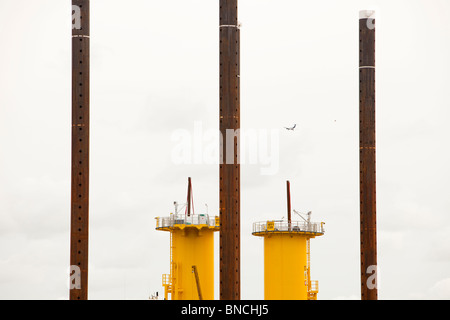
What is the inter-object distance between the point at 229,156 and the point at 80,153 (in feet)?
24.9

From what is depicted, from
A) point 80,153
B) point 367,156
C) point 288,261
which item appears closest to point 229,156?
point 80,153

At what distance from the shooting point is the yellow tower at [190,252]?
82438 mm

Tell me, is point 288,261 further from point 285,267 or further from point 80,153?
point 80,153

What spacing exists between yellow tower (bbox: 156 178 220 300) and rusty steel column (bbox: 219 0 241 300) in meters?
24.0

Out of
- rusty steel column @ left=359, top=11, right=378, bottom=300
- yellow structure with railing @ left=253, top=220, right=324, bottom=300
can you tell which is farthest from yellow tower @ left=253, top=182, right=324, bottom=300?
rusty steel column @ left=359, top=11, right=378, bottom=300

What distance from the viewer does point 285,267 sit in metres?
80.0

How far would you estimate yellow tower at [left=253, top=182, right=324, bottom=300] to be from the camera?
7981 centimetres

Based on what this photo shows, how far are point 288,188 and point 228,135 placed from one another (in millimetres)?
22588

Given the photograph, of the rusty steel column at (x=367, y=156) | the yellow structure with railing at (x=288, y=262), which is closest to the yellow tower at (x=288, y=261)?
the yellow structure with railing at (x=288, y=262)
